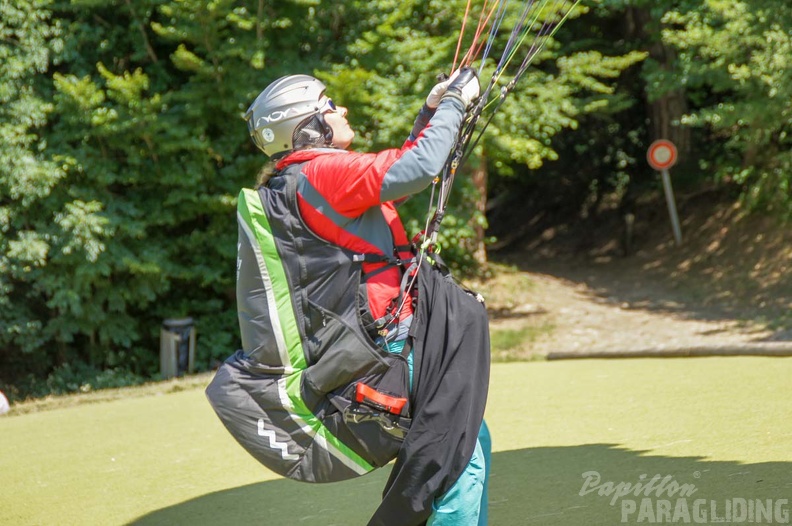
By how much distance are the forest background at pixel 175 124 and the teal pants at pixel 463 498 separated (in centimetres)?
765

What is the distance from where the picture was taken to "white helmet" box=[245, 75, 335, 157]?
10.5 ft

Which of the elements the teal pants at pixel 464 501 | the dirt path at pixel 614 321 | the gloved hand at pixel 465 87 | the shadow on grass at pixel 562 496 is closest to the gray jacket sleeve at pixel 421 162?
the gloved hand at pixel 465 87

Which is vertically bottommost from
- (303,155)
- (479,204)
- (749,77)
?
→ (303,155)

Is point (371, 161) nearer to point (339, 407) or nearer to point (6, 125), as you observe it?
point (339, 407)

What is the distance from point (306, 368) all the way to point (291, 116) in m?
0.88

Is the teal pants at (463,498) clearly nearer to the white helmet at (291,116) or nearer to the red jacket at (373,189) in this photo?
the red jacket at (373,189)

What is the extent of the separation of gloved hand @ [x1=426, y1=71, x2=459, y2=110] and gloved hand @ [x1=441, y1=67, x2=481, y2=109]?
0.07 feet

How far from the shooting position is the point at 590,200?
19.0 meters

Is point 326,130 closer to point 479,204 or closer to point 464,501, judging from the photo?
point 464,501

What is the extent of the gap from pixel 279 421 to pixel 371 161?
0.93 metres

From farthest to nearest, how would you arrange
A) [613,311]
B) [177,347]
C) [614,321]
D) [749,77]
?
[613,311] < [614,321] < [177,347] < [749,77]

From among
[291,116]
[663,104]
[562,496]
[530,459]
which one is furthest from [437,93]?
[663,104]

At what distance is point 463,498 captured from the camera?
3033mm

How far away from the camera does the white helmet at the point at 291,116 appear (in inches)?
126
